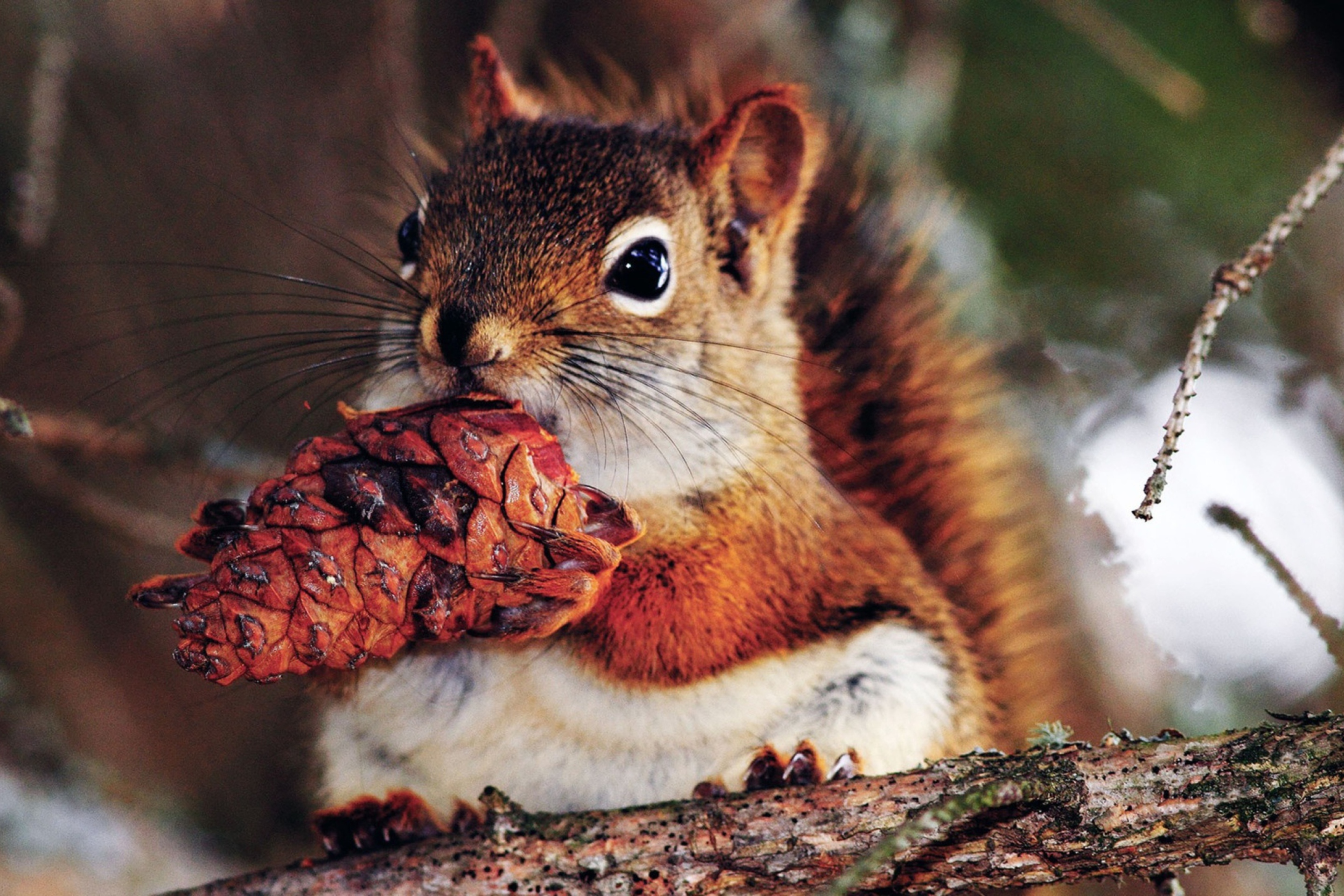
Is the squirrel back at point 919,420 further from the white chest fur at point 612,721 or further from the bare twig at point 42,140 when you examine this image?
the bare twig at point 42,140

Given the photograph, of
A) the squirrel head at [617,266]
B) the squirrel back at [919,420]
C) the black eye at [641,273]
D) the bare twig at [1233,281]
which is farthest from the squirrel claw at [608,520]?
the squirrel back at [919,420]

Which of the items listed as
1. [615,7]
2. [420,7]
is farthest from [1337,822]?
[420,7]

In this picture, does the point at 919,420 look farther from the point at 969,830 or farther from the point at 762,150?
the point at 969,830

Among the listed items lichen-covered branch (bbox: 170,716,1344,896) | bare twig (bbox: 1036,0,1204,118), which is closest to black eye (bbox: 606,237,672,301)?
lichen-covered branch (bbox: 170,716,1344,896)

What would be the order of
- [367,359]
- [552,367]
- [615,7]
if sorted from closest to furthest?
[552,367], [367,359], [615,7]

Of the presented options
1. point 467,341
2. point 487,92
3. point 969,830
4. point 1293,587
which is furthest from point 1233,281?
point 487,92

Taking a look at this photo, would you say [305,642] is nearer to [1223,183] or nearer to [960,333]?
[960,333]
